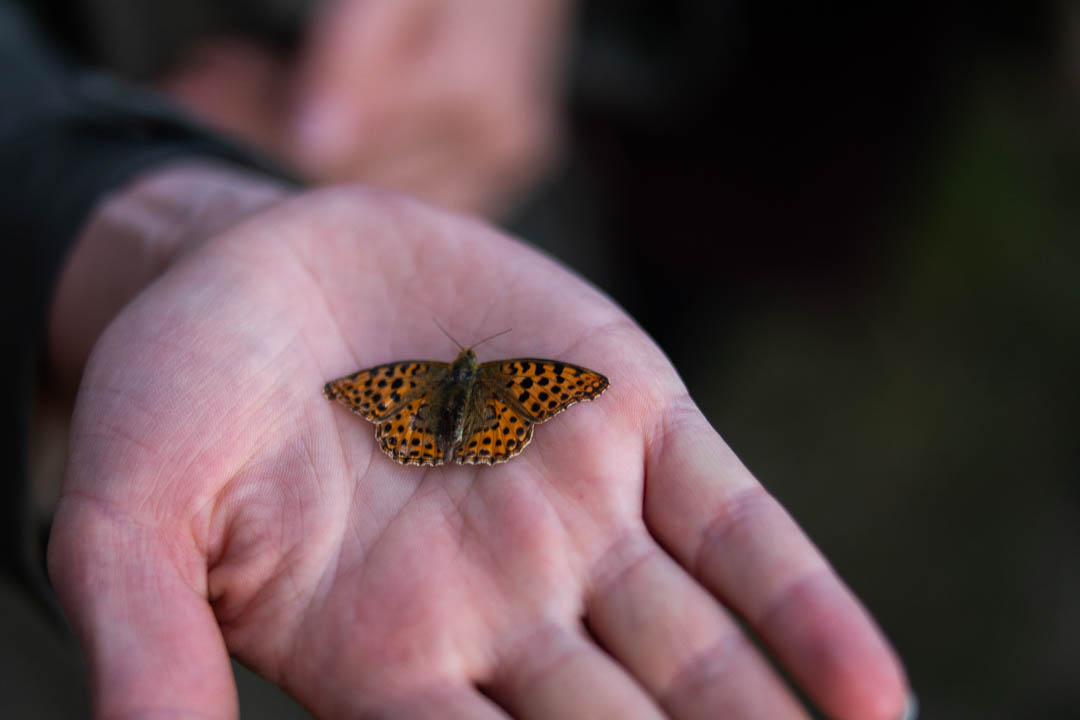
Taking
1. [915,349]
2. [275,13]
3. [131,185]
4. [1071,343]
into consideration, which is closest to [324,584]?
[131,185]

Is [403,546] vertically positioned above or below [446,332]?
below

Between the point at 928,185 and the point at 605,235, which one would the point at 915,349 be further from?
the point at 605,235

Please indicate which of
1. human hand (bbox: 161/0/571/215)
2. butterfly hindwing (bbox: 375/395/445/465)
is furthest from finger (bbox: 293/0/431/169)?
butterfly hindwing (bbox: 375/395/445/465)

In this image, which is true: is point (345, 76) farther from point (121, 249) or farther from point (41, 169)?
point (121, 249)

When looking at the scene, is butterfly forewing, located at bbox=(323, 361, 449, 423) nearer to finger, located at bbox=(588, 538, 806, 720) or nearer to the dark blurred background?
finger, located at bbox=(588, 538, 806, 720)

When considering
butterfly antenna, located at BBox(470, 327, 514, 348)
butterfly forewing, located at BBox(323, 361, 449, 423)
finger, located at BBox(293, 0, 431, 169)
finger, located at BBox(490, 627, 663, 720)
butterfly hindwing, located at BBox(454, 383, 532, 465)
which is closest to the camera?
finger, located at BBox(490, 627, 663, 720)

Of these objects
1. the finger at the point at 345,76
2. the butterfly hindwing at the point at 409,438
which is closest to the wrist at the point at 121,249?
the butterfly hindwing at the point at 409,438

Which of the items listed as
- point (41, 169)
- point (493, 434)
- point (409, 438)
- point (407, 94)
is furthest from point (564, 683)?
point (407, 94)
